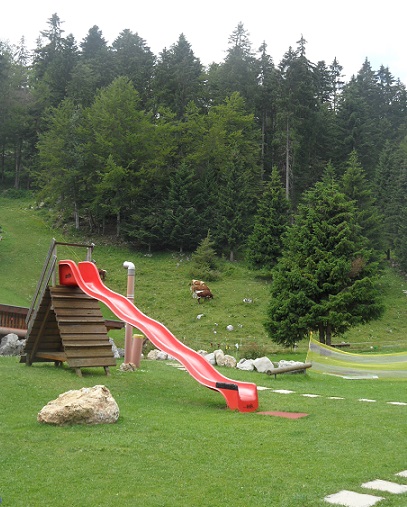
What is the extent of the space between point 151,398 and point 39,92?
5529 centimetres

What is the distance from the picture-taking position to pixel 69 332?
12.2 m

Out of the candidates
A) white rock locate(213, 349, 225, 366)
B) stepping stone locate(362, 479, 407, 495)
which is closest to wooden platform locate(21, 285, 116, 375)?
white rock locate(213, 349, 225, 366)

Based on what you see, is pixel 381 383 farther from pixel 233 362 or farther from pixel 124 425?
pixel 124 425

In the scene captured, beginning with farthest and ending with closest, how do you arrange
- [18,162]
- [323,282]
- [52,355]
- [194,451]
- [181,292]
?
[18,162], [181,292], [323,282], [52,355], [194,451]

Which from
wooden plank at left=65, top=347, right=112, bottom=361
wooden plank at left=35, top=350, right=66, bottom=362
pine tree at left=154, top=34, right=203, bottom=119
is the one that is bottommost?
wooden plank at left=35, top=350, right=66, bottom=362

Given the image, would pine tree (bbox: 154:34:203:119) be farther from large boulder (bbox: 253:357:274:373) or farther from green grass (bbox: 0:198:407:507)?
green grass (bbox: 0:198:407:507)

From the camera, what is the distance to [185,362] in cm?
1037

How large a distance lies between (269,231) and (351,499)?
3400 cm

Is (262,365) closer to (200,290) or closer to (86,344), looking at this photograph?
(86,344)

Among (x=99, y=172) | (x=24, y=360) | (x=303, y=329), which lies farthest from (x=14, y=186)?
(x=24, y=360)

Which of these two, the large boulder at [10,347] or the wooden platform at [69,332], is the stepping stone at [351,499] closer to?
the wooden platform at [69,332]

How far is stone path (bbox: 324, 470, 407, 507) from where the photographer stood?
15.1 ft

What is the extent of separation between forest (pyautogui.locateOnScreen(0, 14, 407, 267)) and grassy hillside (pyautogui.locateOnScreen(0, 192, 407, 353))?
2.24 metres

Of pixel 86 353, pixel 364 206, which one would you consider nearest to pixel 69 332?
pixel 86 353
